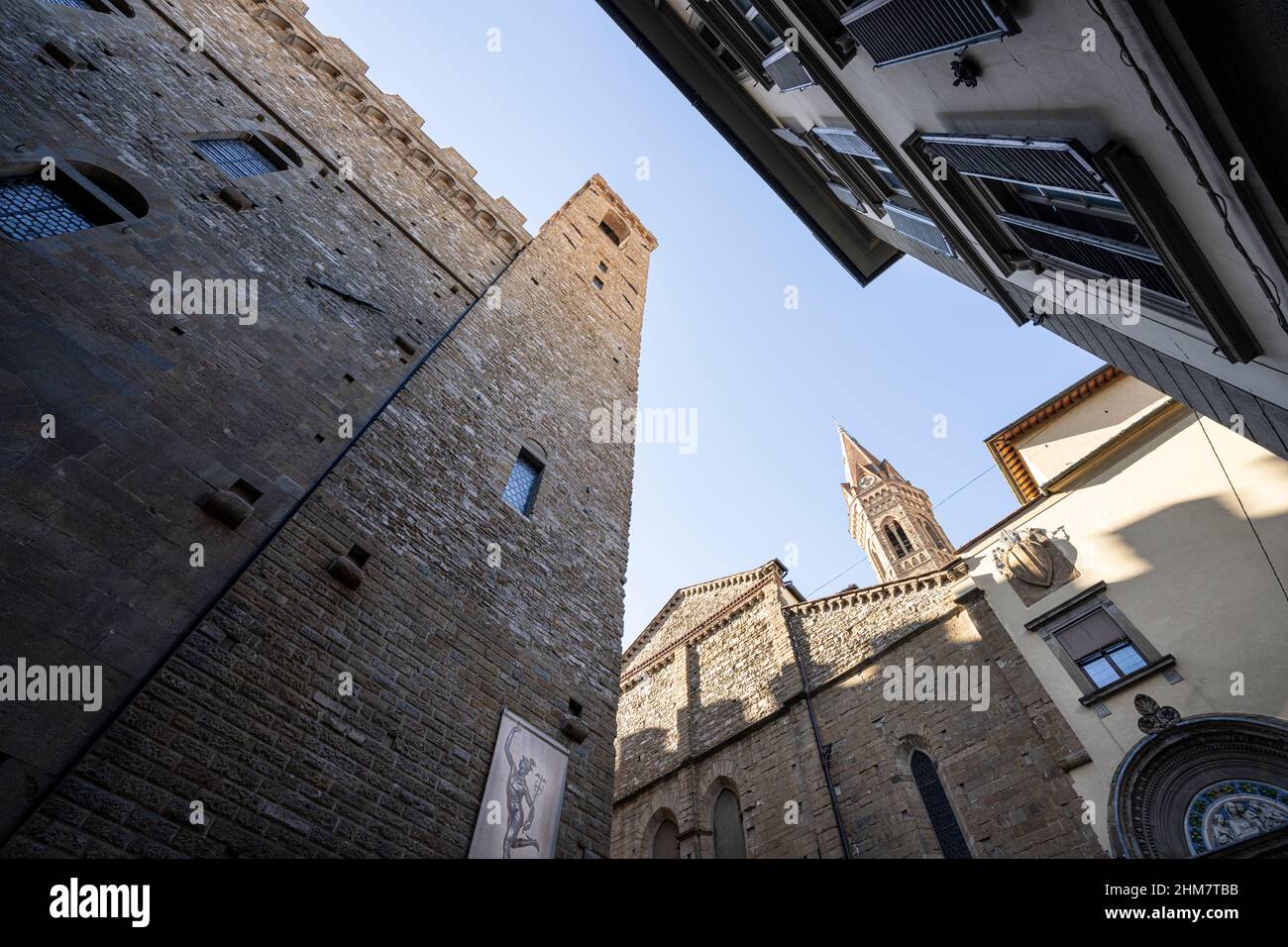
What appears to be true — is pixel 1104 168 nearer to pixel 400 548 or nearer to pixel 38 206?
pixel 400 548

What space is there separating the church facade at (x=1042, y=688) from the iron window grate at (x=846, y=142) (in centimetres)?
725

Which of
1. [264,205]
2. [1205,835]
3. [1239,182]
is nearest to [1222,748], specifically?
[1205,835]

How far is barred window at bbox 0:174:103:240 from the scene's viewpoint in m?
5.24

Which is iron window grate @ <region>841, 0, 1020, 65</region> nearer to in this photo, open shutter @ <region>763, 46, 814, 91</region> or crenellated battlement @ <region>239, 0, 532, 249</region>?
open shutter @ <region>763, 46, 814, 91</region>

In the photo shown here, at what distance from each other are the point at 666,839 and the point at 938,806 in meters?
6.73

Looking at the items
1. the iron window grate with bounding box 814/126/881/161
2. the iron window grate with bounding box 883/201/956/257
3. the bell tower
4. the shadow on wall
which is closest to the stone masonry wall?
the iron window grate with bounding box 814/126/881/161

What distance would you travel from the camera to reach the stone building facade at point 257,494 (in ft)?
12.9

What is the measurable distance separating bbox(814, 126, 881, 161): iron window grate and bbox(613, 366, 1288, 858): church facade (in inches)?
285

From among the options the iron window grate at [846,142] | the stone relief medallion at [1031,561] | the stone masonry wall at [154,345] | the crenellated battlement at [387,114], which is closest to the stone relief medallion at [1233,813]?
the stone relief medallion at [1031,561]

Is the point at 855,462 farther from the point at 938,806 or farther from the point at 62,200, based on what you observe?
the point at 62,200

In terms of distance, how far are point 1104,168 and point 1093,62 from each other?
59 centimetres

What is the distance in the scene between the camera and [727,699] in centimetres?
1609

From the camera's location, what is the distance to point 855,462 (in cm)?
4053

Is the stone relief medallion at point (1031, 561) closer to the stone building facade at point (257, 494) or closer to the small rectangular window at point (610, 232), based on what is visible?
the stone building facade at point (257, 494)
